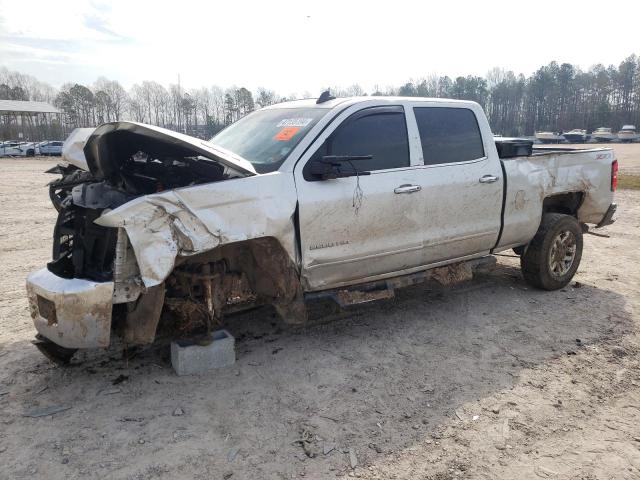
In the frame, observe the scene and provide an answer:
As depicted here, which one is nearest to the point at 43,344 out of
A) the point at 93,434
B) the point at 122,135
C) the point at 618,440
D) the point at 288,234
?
the point at 93,434

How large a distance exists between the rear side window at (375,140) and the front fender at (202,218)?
2.13 ft

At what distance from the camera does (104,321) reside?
3.31 m

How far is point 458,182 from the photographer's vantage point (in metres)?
4.67

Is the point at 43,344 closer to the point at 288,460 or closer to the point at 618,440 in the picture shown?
the point at 288,460

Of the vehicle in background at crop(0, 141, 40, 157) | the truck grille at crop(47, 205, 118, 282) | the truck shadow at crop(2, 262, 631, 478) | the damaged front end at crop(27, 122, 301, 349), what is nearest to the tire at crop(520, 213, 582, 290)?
the truck shadow at crop(2, 262, 631, 478)

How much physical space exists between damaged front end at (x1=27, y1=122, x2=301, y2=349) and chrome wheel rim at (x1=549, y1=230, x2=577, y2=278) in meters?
3.37

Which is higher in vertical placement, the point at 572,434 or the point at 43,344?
the point at 43,344

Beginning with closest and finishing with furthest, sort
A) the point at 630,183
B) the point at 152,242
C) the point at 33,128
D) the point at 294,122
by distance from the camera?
1. the point at 152,242
2. the point at 294,122
3. the point at 630,183
4. the point at 33,128

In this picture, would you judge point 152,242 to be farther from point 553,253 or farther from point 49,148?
point 49,148

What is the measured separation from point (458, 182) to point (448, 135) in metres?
0.49

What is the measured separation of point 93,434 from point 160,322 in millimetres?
1013

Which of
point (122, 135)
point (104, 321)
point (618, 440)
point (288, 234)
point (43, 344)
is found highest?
point (122, 135)

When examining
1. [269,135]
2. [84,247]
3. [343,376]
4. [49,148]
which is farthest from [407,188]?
[49,148]

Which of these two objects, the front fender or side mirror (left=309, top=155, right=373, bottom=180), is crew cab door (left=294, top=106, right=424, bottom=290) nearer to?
side mirror (left=309, top=155, right=373, bottom=180)
